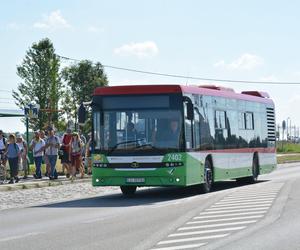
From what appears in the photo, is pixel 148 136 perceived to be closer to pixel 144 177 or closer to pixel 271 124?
pixel 144 177

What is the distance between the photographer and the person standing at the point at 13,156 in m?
26.7

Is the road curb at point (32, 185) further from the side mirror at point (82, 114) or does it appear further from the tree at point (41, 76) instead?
the tree at point (41, 76)

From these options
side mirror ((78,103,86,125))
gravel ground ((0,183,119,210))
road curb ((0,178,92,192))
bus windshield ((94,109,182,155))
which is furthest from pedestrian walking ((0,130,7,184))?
bus windshield ((94,109,182,155))

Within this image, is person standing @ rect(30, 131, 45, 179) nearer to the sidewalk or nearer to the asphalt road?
the sidewalk

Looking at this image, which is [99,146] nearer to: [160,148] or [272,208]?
[160,148]

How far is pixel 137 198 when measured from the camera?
856 inches

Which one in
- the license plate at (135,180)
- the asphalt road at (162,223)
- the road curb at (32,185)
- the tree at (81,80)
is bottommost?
the asphalt road at (162,223)

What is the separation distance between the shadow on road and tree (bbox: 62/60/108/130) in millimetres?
40994

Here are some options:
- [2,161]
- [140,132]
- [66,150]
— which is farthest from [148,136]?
[66,150]

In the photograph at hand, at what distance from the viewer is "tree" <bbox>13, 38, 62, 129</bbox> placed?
6656cm

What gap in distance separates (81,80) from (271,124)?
3777 centimetres

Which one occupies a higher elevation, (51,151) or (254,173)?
(51,151)

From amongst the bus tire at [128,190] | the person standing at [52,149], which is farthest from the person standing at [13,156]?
the bus tire at [128,190]

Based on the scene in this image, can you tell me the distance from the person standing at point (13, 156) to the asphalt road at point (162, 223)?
19.9 ft
